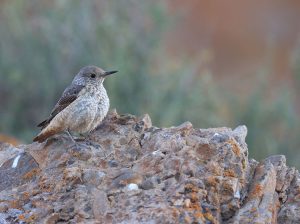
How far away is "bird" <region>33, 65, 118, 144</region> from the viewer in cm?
606

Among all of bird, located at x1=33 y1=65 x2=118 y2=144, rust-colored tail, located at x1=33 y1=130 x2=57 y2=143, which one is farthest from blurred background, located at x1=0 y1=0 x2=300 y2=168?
rust-colored tail, located at x1=33 y1=130 x2=57 y2=143

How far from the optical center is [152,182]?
15.1 ft

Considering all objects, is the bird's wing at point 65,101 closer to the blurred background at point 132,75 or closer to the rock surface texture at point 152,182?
the rock surface texture at point 152,182

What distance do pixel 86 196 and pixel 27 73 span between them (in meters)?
8.95

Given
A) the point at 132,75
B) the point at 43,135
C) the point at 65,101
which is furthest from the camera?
the point at 132,75

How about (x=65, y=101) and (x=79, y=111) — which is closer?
(x=79, y=111)

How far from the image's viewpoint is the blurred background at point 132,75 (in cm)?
1201

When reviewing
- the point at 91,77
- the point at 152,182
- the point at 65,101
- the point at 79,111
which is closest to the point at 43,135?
the point at 79,111

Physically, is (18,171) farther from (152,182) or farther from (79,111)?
(152,182)

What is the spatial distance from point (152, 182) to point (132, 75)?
7845mm

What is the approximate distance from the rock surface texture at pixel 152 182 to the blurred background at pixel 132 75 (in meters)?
5.91

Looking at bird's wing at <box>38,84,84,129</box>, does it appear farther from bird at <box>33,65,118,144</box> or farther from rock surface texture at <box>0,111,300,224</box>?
rock surface texture at <box>0,111,300,224</box>

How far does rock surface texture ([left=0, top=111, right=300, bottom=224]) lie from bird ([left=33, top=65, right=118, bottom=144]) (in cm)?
56

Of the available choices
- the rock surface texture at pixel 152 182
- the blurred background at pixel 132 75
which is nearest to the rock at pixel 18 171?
the rock surface texture at pixel 152 182
